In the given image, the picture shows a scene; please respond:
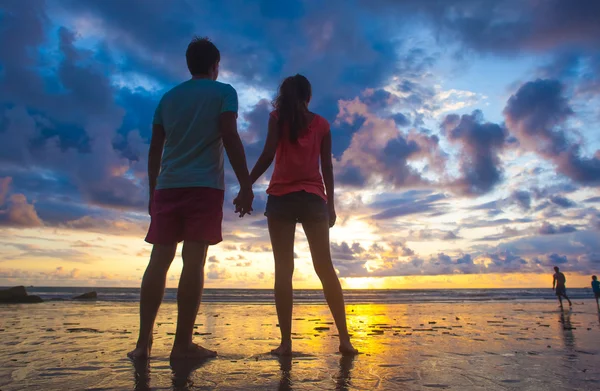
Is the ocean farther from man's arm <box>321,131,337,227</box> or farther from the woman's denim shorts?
the woman's denim shorts

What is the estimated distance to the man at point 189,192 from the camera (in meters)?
3.23

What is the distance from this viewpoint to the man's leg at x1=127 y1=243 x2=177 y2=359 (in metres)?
3.23

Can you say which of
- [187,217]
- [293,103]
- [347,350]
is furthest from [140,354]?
[293,103]

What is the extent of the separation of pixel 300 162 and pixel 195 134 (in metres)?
0.91

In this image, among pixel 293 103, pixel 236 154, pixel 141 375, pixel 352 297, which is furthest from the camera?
pixel 352 297

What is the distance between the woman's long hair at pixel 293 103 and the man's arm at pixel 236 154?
23.0 inches

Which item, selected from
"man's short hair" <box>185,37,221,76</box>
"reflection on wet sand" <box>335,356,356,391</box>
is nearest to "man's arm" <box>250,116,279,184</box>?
"man's short hair" <box>185,37,221,76</box>

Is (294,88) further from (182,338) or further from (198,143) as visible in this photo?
(182,338)

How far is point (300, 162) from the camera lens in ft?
12.4

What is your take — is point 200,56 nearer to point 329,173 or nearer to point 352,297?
point 329,173

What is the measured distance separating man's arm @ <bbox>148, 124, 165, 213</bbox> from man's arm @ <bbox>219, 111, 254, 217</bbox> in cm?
58

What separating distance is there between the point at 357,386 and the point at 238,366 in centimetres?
92

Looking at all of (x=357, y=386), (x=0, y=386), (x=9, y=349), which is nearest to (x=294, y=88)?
(x=357, y=386)

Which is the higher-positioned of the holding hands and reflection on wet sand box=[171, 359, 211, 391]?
the holding hands
